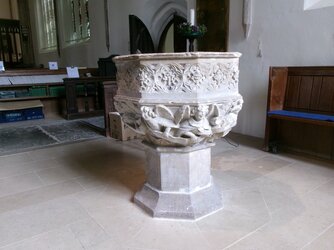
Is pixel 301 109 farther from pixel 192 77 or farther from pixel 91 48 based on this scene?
pixel 91 48

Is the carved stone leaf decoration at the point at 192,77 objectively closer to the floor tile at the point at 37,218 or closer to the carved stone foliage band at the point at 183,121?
the carved stone foliage band at the point at 183,121

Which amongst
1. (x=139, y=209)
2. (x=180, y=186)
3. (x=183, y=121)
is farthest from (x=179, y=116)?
(x=139, y=209)

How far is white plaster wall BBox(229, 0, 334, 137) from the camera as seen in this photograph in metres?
2.59

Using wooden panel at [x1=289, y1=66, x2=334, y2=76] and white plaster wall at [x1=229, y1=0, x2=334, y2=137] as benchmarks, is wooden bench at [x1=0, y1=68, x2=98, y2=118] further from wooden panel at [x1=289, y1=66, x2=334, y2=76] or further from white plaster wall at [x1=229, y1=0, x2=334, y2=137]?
wooden panel at [x1=289, y1=66, x2=334, y2=76]

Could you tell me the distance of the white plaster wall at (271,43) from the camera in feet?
8.50

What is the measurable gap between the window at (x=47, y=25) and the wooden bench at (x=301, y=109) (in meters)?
8.72

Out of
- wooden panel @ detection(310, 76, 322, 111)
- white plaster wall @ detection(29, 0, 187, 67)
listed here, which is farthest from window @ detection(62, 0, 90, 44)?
wooden panel @ detection(310, 76, 322, 111)

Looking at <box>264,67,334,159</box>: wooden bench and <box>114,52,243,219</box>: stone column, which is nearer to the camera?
<box>114,52,243,219</box>: stone column

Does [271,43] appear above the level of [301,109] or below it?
above

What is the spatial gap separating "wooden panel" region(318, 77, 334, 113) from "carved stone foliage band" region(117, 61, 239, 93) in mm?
1467

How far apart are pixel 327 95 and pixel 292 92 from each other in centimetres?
35

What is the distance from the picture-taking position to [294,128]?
9.38 ft

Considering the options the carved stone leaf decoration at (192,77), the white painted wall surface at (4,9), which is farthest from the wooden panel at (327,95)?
the white painted wall surface at (4,9)

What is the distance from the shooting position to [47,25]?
9.91m
